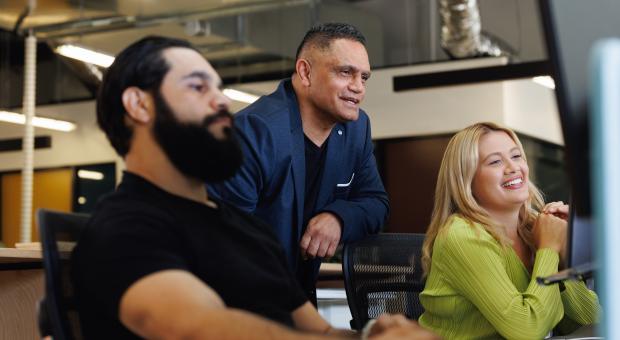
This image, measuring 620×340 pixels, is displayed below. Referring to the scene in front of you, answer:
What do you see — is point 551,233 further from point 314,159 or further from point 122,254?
point 122,254

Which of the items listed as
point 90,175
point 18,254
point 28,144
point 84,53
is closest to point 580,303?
point 18,254

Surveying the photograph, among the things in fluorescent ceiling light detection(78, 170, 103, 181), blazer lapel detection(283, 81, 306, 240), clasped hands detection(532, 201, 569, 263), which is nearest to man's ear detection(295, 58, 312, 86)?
blazer lapel detection(283, 81, 306, 240)

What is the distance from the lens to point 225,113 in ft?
4.86

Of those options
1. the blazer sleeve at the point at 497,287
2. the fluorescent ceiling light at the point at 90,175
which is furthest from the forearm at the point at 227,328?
the fluorescent ceiling light at the point at 90,175

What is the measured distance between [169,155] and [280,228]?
120cm

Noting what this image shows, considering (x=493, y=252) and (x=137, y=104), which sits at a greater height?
(x=137, y=104)

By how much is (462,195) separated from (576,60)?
1270 mm

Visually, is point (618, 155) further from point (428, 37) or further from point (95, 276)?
point (428, 37)

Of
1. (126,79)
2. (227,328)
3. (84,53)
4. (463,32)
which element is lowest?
(227,328)

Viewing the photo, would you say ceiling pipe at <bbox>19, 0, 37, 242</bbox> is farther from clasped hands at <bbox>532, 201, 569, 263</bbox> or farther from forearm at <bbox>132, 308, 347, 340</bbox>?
forearm at <bbox>132, 308, 347, 340</bbox>

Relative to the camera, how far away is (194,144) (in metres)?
1.45

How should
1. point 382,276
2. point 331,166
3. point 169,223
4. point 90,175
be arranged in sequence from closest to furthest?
point 169,223
point 382,276
point 331,166
point 90,175

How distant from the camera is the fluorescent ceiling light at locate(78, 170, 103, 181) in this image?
39.5 ft

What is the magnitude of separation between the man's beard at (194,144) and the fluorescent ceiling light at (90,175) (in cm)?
1076
